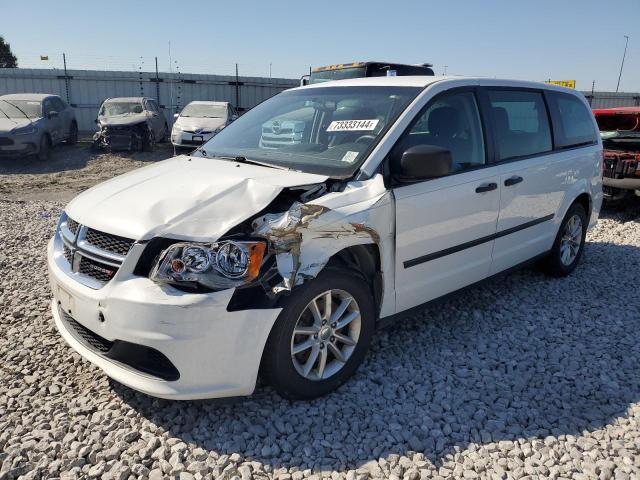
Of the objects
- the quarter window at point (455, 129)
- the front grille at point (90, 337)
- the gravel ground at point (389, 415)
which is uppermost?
the quarter window at point (455, 129)

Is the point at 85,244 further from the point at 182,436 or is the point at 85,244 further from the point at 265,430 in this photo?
the point at 265,430

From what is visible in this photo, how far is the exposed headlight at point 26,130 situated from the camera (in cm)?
1295

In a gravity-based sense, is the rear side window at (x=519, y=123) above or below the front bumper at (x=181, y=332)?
above

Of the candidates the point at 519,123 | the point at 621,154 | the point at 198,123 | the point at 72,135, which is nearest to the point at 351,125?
the point at 519,123

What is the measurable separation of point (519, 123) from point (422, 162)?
163 cm

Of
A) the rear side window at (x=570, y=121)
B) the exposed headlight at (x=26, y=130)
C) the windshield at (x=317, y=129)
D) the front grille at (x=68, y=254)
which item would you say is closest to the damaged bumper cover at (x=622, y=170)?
the rear side window at (x=570, y=121)

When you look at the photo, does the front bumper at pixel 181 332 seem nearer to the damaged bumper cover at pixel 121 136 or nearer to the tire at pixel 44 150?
the tire at pixel 44 150

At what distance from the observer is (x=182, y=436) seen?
8.70ft

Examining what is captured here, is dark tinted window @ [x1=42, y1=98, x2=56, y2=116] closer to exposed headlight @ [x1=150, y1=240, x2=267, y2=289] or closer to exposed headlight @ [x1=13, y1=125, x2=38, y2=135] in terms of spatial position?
exposed headlight @ [x1=13, y1=125, x2=38, y2=135]

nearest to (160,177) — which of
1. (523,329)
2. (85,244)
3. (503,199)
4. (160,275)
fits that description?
(85,244)

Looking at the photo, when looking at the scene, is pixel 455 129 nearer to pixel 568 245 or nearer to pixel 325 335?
pixel 325 335

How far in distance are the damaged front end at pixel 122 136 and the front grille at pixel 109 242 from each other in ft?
44.1

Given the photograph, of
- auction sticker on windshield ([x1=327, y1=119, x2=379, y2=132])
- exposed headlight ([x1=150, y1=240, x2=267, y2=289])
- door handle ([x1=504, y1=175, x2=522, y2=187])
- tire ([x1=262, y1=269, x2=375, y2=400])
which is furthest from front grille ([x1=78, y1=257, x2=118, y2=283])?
door handle ([x1=504, y1=175, x2=522, y2=187])

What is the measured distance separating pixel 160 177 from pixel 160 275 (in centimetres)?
98
